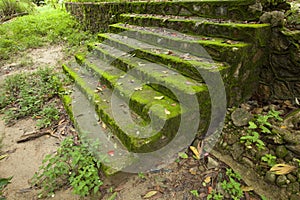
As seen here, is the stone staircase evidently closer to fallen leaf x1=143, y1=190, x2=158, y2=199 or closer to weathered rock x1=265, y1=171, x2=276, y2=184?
fallen leaf x1=143, y1=190, x2=158, y2=199

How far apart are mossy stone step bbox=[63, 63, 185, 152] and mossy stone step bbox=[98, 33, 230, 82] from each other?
619 mm

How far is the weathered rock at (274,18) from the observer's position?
8.46 ft

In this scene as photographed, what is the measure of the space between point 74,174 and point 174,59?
6.89 feet

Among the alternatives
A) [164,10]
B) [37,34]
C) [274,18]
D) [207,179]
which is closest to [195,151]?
[207,179]

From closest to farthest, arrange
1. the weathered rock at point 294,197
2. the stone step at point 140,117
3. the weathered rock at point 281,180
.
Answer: the weathered rock at point 294,197
the weathered rock at point 281,180
the stone step at point 140,117

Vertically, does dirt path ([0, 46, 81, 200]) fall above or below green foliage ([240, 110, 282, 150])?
below

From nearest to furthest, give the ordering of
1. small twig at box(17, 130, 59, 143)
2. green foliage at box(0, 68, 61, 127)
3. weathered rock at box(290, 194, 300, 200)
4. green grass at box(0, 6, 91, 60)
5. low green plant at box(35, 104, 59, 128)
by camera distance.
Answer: weathered rock at box(290, 194, 300, 200) → small twig at box(17, 130, 59, 143) → low green plant at box(35, 104, 59, 128) → green foliage at box(0, 68, 61, 127) → green grass at box(0, 6, 91, 60)

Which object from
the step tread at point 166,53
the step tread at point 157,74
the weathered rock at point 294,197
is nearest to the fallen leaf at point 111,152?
the step tread at point 157,74

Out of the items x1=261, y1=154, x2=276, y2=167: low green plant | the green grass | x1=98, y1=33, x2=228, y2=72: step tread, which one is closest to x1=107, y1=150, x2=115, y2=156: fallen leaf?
x1=98, y1=33, x2=228, y2=72: step tread

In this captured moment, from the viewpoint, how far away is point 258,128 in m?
2.46

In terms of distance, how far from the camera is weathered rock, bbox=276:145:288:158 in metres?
2.16

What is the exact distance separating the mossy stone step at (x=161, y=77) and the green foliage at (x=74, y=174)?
130 centimetres

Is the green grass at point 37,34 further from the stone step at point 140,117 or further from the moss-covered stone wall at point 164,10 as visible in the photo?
the stone step at point 140,117

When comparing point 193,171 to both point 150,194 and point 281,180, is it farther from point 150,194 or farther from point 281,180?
point 281,180
